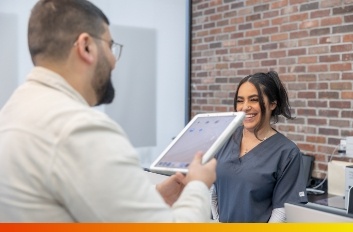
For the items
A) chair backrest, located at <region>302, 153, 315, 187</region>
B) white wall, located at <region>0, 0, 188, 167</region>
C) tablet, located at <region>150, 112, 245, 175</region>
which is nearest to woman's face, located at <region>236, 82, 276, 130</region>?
tablet, located at <region>150, 112, 245, 175</region>

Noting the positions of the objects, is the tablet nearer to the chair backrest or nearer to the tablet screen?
the tablet screen

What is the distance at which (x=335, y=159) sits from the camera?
2898 mm

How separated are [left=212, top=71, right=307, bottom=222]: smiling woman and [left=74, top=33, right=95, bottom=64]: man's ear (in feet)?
3.63

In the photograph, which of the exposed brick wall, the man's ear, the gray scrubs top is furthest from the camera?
the exposed brick wall

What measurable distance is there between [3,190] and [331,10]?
104 inches

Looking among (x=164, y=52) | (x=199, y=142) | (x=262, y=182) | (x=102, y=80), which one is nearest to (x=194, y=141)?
(x=199, y=142)

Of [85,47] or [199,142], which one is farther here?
[199,142]

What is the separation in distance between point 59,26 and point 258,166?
1202 millimetres

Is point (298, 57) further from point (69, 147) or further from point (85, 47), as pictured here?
point (69, 147)

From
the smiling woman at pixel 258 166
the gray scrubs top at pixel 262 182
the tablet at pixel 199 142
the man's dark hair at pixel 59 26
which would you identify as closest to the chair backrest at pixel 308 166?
the smiling woman at pixel 258 166

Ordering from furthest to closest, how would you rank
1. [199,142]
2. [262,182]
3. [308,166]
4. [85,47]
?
[308,166] → [262,182] → [199,142] → [85,47]

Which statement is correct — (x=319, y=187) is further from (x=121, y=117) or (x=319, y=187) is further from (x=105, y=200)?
(x=105, y=200)

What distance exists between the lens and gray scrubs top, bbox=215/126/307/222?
1781 millimetres

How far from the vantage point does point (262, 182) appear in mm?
1793
